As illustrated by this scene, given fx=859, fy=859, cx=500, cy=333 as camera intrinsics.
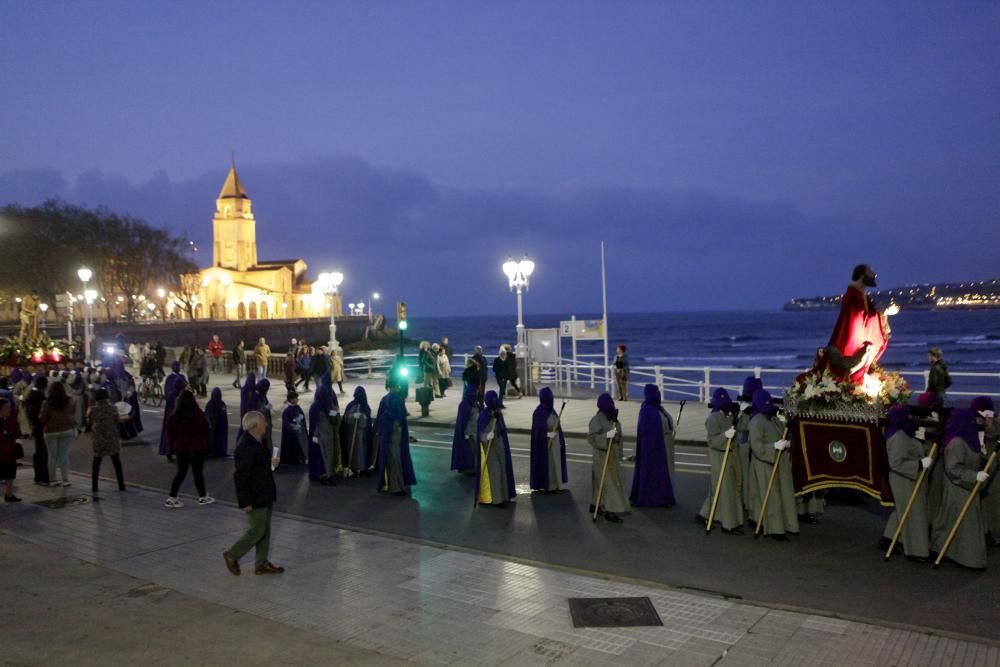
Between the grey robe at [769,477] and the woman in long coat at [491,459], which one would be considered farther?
the woman in long coat at [491,459]

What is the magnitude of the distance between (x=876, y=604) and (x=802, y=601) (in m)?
0.60

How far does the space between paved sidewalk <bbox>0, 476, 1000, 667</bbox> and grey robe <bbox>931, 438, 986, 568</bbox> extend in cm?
211

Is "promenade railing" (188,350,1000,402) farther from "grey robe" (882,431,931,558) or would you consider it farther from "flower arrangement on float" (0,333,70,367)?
"flower arrangement on float" (0,333,70,367)

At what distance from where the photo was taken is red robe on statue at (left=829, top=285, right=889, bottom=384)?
34.1ft

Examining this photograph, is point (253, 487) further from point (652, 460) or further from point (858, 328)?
point (858, 328)

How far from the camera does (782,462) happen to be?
31.5 ft

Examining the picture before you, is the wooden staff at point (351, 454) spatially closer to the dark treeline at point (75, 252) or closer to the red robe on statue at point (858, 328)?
the red robe on statue at point (858, 328)

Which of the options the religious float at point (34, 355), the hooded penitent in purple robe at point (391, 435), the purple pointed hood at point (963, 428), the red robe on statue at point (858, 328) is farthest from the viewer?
the religious float at point (34, 355)

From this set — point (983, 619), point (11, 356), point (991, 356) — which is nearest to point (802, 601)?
point (983, 619)

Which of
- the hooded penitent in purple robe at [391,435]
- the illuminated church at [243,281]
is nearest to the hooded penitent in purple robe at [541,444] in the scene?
the hooded penitent in purple robe at [391,435]

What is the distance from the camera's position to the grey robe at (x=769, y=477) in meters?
9.45

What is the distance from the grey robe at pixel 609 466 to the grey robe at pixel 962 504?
11.8ft

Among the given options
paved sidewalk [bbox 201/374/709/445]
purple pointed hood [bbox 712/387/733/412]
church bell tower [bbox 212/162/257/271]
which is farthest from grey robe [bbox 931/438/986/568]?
church bell tower [bbox 212/162/257/271]

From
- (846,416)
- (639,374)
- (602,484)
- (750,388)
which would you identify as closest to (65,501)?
(602,484)
